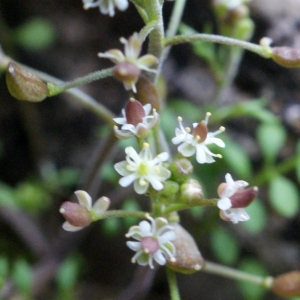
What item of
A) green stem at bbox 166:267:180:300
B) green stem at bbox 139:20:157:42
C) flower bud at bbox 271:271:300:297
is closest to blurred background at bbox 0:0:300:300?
flower bud at bbox 271:271:300:297

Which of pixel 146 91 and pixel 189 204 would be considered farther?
pixel 146 91

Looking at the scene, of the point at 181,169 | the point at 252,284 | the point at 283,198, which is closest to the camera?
the point at 181,169

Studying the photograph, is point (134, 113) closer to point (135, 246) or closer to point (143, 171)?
point (143, 171)

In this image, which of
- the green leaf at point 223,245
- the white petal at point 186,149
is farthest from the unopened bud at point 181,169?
the green leaf at point 223,245

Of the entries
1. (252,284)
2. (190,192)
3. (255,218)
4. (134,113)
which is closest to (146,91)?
(134,113)

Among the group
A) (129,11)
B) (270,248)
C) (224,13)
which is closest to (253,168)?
(270,248)

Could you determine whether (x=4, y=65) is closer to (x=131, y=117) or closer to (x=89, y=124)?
(x=131, y=117)

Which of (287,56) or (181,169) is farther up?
(287,56)

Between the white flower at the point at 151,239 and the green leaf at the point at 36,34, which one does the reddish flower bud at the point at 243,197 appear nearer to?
the white flower at the point at 151,239
